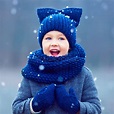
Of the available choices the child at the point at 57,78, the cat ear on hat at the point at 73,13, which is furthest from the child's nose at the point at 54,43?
the cat ear on hat at the point at 73,13

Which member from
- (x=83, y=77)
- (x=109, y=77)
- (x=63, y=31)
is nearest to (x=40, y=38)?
(x=63, y=31)

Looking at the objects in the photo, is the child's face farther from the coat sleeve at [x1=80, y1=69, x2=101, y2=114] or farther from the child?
the coat sleeve at [x1=80, y1=69, x2=101, y2=114]

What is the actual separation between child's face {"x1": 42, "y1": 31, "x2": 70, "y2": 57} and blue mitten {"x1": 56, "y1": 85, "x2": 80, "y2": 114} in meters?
0.18

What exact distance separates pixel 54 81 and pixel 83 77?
150 mm

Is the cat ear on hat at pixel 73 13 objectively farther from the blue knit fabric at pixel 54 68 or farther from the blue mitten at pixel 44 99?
the blue mitten at pixel 44 99

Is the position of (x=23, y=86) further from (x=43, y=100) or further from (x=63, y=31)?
(x=63, y=31)

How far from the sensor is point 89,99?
8.29 ft

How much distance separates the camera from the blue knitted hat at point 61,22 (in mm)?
2539

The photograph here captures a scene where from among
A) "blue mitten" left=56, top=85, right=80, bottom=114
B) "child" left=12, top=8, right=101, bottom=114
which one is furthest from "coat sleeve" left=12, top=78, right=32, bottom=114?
"blue mitten" left=56, top=85, right=80, bottom=114

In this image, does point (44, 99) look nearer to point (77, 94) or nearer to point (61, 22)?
point (77, 94)

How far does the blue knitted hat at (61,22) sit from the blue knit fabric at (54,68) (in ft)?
0.33

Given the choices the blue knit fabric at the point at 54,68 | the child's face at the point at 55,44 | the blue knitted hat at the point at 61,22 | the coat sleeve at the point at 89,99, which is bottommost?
the coat sleeve at the point at 89,99

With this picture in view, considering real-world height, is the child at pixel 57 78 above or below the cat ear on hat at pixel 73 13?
below

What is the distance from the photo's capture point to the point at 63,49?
8.27ft
